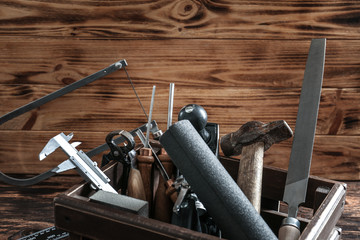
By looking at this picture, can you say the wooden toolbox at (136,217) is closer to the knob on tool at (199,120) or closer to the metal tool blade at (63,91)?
the knob on tool at (199,120)

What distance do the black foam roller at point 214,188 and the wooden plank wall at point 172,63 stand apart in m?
0.39

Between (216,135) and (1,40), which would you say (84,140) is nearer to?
(1,40)

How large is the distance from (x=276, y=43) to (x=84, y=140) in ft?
1.61

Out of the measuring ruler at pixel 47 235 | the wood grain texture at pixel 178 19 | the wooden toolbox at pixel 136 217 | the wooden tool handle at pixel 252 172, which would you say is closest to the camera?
the wooden toolbox at pixel 136 217

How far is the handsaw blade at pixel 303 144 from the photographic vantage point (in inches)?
20.7

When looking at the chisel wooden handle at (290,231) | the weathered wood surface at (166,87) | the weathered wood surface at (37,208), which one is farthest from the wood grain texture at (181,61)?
the chisel wooden handle at (290,231)

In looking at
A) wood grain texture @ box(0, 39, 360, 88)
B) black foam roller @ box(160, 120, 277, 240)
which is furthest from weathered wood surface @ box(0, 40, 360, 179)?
black foam roller @ box(160, 120, 277, 240)

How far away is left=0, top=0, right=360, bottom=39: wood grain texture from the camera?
2.66 feet

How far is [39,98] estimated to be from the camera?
0.85m

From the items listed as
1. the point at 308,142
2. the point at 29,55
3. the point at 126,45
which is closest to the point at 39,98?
the point at 29,55

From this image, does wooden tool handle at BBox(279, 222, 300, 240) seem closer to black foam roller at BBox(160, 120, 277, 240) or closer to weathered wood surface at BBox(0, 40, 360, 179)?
black foam roller at BBox(160, 120, 277, 240)

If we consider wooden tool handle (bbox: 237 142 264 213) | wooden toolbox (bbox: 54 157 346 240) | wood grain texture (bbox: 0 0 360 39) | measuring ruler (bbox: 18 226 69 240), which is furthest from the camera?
wood grain texture (bbox: 0 0 360 39)

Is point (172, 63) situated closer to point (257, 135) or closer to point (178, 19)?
point (178, 19)

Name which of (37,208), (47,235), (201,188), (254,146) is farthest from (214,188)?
(37,208)
